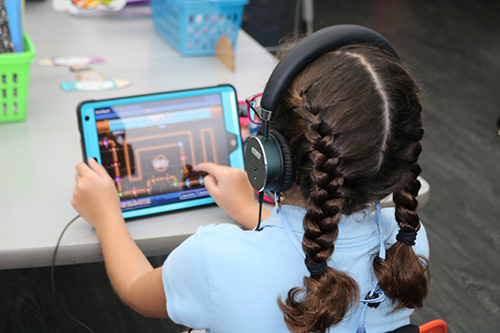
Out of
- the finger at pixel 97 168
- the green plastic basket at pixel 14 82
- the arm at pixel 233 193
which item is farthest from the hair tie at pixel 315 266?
the green plastic basket at pixel 14 82

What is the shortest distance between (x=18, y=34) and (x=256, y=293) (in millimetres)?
826

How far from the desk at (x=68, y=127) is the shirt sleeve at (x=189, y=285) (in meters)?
0.20

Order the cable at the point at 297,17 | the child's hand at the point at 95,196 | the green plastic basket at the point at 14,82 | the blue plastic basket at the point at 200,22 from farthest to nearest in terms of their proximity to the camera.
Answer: the cable at the point at 297,17 → the blue plastic basket at the point at 200,22 → the green plastic basket at the point at 14,82 → the child's hand at the point at 95,196

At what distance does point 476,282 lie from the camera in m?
1.68

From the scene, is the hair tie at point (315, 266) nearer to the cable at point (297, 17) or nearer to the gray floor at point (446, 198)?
the gray floor at point (446, 198)

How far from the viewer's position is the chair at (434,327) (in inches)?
25.7

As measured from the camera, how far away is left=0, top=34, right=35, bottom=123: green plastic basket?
1.04 meters

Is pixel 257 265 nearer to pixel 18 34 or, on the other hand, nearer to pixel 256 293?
pixel 256 293

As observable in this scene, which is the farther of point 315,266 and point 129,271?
point 129,271

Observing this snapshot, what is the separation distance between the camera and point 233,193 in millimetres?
858

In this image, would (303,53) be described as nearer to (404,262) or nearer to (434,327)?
(404,262)

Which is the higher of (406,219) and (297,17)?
(406,219)

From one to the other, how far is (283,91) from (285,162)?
0.09 meters

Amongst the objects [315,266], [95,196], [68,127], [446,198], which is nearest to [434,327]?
[315,266]
